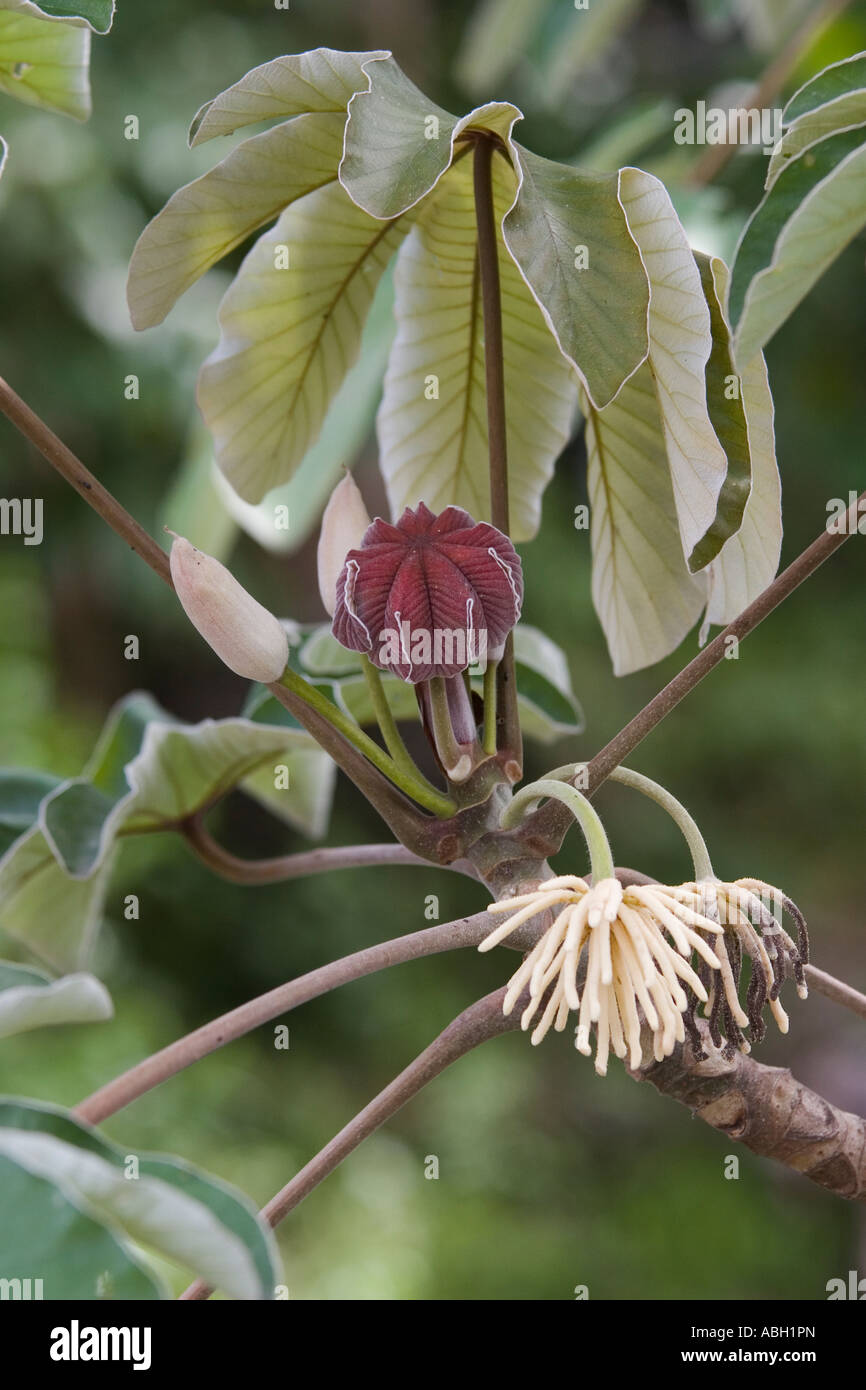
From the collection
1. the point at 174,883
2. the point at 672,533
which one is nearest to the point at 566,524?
the point at 174,883

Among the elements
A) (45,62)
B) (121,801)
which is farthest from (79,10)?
(121,801)

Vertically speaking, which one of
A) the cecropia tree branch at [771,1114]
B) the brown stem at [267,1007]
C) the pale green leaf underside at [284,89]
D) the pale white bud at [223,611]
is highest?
the pale green leaf underside at [284,89]

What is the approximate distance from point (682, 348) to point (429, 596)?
0.10m

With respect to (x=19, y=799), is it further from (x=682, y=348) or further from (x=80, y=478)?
(x=682, y=348)

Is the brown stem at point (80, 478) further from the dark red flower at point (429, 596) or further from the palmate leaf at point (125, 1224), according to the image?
the palmate leaf at point (125, 1224)

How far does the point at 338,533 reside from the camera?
15.9 inches

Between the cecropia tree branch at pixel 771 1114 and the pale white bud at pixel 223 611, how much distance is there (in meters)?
0.16

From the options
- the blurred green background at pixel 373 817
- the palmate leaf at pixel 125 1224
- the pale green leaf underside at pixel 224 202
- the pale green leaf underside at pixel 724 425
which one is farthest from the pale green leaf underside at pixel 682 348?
the blurred green background at pixel 373 817

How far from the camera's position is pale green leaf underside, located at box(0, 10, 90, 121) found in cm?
40

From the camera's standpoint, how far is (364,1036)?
6.63ft

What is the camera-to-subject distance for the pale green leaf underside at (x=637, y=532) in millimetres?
430

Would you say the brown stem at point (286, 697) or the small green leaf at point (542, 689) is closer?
the brown stem at point (286, 697)

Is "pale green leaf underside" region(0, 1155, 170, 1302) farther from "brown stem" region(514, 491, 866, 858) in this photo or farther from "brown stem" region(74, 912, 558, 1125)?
"brown stem" region(514, 491, 866, 858)

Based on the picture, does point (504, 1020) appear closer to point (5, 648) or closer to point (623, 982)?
point (623, 982)
